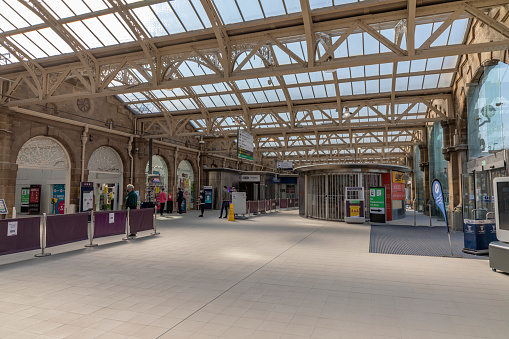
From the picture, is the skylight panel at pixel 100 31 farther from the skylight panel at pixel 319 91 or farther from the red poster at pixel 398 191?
the red poster at pixel 398 191

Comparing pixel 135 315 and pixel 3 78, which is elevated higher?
pixel 3 78

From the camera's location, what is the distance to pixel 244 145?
15867 mm

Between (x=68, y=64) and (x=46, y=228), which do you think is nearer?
(x=46, y=228)

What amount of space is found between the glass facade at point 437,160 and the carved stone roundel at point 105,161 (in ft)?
60.9

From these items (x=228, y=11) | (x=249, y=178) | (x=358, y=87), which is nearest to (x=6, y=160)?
(x=228, y=11)

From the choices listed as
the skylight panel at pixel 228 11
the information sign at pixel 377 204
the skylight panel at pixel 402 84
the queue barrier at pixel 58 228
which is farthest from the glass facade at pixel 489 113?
the queue barrier at pixel 58 228

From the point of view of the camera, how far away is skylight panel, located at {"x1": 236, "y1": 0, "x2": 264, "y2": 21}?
9.30 m

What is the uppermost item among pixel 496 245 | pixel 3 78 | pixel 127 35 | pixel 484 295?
pixel 127 35

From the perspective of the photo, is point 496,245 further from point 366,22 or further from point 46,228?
point 46,228

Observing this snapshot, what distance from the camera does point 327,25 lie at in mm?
9133

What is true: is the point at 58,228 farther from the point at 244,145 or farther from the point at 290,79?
the point at 290,79

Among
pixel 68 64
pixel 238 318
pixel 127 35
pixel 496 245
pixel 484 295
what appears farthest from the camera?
pixel 68 64

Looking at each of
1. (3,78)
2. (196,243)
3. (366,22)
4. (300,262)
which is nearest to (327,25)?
(366,22)

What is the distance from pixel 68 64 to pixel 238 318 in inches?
492
